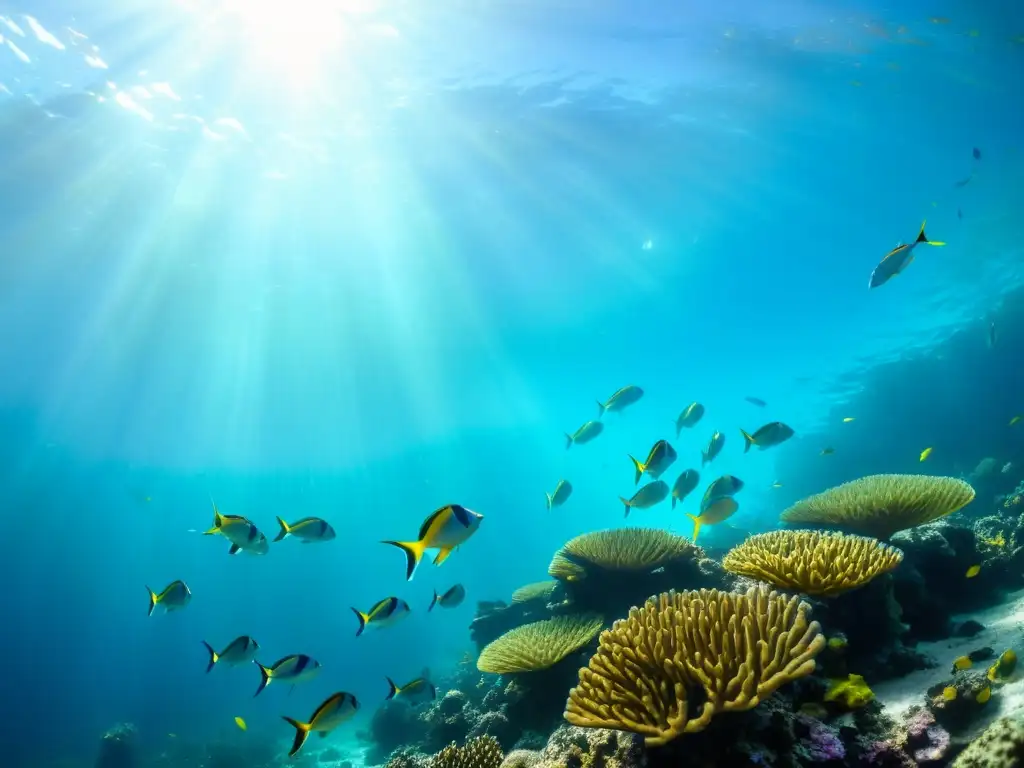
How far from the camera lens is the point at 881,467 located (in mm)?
24719

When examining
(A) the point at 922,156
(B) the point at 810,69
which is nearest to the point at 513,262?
(B) the point at 810,69

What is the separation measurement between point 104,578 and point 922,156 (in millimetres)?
105042

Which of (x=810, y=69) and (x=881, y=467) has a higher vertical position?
(x=810, y=69)

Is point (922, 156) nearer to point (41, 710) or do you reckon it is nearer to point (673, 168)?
point (673, 168)

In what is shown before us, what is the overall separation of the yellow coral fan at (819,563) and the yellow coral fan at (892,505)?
1289 millimetres

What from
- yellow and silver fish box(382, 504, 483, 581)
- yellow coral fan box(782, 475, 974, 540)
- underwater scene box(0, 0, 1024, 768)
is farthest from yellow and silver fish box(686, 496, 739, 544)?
yellow and silver fish box(382, 504, 483, 581)

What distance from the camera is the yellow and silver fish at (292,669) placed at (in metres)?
5.29

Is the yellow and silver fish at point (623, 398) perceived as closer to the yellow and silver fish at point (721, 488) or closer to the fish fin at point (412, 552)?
the yellow and silver fish at point (721, 488)

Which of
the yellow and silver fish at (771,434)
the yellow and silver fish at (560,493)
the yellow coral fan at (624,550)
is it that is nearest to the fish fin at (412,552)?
the yellow coral fan at (624,550)

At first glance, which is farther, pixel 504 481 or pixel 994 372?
pixel 504 481

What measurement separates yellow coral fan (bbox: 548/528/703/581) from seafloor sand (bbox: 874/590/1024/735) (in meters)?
2.38

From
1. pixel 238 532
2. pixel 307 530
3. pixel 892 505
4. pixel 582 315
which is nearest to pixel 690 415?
pixel 892 505

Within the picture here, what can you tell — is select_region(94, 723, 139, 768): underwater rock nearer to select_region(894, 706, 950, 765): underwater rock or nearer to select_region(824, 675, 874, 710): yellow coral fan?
select_region(824, 675, 874, 710): yellow coral fan

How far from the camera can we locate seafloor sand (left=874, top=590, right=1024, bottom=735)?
10.1ft
